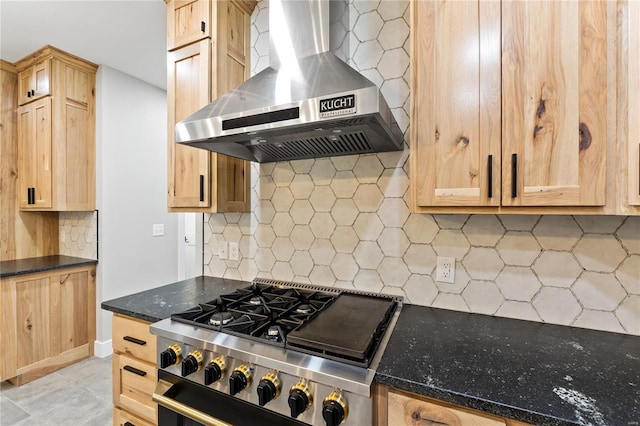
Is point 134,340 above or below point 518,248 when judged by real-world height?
below

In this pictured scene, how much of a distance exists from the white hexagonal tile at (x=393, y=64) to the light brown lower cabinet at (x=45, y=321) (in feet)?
10.3

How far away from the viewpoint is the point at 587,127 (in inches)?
37.9

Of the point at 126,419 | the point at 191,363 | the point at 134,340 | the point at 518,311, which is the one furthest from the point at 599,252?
the point at 126,419

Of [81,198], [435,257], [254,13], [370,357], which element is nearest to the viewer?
[370,357]

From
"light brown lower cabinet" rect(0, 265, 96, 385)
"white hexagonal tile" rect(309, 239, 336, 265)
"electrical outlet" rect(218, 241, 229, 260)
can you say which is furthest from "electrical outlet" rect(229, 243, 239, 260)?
"light brown lower cabinet" rect(0, 265, 96, 385)

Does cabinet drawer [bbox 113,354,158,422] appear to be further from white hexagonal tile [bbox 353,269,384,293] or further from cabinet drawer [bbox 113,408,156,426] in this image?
white hexagonal tile [bbox 353,269,384,293]

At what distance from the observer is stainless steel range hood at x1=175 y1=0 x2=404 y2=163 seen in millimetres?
1053

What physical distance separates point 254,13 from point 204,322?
6.14 ft

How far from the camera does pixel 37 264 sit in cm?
272

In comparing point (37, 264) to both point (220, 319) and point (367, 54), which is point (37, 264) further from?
point (367, 54)

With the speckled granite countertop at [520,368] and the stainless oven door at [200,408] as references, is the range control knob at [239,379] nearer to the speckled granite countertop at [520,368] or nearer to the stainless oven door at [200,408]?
the stainless oven door at [200,408]

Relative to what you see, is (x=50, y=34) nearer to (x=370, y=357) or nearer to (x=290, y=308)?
(x=290, y=308)

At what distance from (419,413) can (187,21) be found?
2.18 meters

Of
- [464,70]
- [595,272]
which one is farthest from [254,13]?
[595,272]
